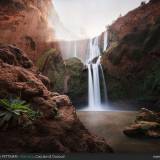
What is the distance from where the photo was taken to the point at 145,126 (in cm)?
409

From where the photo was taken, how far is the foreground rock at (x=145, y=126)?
3.78 meters

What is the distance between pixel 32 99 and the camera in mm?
3789

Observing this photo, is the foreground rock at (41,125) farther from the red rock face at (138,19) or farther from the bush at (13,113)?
the red rock face at (138,19)

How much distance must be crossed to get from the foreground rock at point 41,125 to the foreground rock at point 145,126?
0.50 meters

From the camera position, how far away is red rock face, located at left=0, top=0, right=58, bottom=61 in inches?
193

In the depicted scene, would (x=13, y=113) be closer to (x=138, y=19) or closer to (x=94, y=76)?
(x=94, y=76)

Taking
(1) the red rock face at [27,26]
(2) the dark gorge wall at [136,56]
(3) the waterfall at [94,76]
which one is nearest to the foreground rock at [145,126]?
(2) the dark gorge wall at [136,56]

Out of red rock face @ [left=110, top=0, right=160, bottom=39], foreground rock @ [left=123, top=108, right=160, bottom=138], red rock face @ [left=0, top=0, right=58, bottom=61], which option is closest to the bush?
A: foreground rock @ [left=123, top=108, right=160, bottom=138]

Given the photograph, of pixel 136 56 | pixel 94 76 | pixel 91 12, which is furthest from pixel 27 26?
pixel 136 56

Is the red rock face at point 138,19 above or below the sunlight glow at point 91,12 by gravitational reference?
above

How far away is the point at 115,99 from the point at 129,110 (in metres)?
0.54

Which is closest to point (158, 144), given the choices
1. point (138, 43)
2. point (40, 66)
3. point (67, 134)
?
point (67, 134)

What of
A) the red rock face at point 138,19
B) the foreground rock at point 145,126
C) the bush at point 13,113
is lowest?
the foreground rock at point 145,126

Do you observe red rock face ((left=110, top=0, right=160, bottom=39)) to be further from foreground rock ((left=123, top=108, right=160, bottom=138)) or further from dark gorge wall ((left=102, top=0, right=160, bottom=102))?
foreground rock ((left=123, top=108, right=160, bottom=138))
